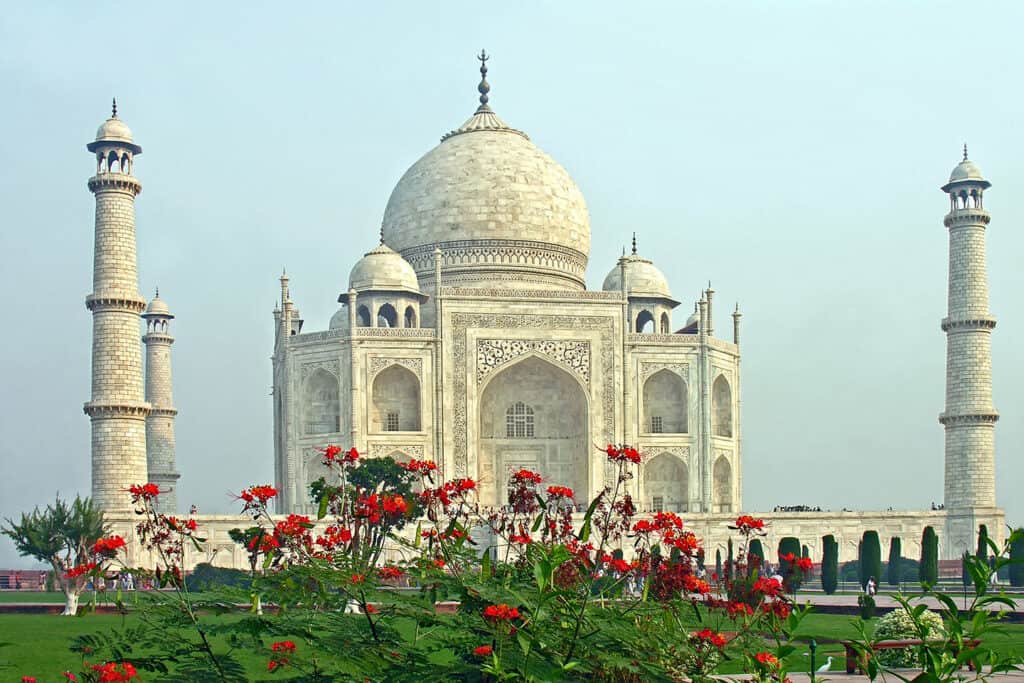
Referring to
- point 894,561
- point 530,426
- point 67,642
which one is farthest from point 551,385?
point 67,642

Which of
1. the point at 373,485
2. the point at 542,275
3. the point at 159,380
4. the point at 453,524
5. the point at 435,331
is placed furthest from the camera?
the point at 159,380

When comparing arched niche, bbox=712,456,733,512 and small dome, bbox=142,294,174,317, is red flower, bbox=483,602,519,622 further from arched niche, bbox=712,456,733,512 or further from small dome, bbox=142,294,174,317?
small dome, bbox=142,294,174,317

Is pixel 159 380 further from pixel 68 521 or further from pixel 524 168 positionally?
pixel 68 521

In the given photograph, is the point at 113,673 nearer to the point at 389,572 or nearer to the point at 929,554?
the point at 389,572

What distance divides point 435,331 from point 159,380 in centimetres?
1009

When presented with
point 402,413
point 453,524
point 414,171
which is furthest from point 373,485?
point 453,524

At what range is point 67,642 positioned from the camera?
14117 millimetres

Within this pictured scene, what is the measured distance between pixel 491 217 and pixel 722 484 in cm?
838

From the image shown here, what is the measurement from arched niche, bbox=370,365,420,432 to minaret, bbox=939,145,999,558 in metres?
11.7

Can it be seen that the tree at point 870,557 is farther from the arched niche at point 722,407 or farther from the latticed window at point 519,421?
the latticed window at point 519,421

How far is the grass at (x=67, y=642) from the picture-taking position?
11367 millimetres

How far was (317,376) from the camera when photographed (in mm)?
31344

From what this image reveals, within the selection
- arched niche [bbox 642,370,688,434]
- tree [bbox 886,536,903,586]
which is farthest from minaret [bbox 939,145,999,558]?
arched niche [bbox 642,370,688,434]

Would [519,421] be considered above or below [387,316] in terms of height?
below
